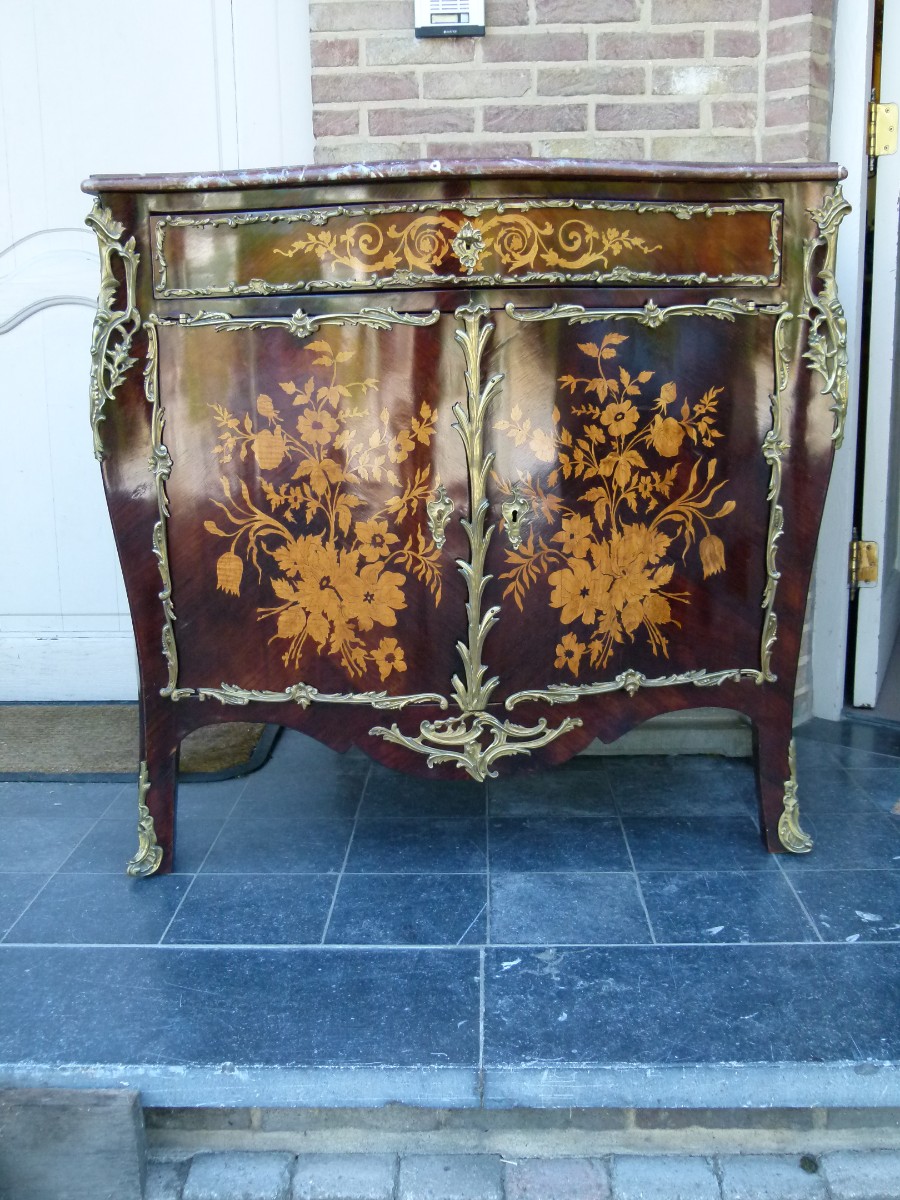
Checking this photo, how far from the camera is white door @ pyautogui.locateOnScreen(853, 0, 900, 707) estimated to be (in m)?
2.57

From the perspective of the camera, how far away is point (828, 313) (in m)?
1.84

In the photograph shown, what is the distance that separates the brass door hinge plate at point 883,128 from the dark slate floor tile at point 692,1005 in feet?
6.21

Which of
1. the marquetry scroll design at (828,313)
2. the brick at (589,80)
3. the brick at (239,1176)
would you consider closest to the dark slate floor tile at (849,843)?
the marquetry scroll design at (828,313)

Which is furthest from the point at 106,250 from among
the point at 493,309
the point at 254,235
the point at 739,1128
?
the point at 739,1128

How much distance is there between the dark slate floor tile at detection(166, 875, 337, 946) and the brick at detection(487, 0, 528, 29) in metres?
1.86

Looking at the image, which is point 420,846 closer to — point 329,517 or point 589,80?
point 329,517

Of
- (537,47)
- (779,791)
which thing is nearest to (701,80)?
(537,47)

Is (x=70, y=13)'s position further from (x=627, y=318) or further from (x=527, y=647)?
(x=527, y=647)

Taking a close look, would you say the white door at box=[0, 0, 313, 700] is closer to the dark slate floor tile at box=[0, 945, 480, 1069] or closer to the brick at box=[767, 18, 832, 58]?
the brick at box=[767, 18, 832, 58]

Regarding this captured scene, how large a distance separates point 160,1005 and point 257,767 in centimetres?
97

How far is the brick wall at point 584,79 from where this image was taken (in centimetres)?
233

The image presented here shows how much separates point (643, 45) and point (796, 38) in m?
0.33

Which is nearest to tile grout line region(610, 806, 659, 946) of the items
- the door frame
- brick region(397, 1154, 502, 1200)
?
brick region(397, 1154, 502, 1200)

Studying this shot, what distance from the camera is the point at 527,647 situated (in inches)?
74.5
